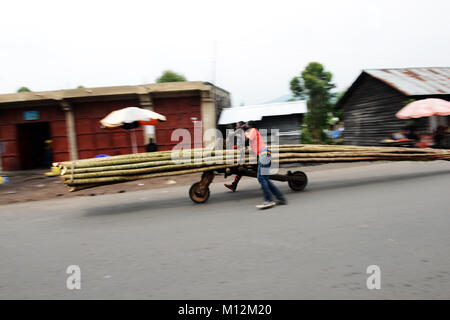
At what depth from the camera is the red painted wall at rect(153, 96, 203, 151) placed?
1445cm

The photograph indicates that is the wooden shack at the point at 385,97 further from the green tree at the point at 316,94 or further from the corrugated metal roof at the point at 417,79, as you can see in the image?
the green tree at the point at 316,94

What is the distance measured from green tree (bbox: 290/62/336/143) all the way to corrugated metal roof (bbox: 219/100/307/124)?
8.66 m

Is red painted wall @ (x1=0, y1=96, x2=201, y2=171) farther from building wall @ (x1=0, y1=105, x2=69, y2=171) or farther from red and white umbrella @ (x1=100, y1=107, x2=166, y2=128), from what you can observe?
red and white umbrella @ (x1=100, y1=107, x2=166, y2=128)

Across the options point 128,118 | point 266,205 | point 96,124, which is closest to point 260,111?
point 128,118

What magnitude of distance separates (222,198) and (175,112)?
8605 millimetres

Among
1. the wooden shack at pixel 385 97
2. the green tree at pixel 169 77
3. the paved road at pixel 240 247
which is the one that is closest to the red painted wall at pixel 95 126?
the paved road at pixel 240 247

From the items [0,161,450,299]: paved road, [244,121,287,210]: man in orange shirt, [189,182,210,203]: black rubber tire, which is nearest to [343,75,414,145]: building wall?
[0,161,450,299]: paved road

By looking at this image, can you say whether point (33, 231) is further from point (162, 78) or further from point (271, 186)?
point (162, 78)

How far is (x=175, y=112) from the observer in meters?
14.5

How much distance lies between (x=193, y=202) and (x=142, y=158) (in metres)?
1.39

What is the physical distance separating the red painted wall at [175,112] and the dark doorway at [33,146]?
19.2ft

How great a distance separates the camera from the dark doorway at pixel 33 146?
15328mm

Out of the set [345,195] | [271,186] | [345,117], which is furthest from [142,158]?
[345,117]

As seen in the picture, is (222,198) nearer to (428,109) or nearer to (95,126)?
(428,109)
